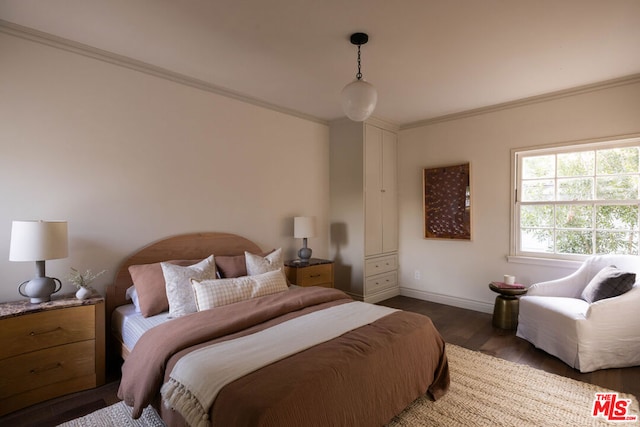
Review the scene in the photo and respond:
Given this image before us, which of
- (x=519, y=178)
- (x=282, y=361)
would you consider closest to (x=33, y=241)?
(x=282, y=361)

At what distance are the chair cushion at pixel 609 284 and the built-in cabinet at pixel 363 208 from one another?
228 centimetres

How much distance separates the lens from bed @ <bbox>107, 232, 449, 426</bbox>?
137 centimetres

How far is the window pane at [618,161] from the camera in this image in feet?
10.4

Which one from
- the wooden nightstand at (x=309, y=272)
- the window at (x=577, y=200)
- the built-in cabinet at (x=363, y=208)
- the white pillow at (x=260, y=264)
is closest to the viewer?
the white pillow at (x=260, y=264)

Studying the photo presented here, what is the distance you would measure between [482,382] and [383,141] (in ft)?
10.5

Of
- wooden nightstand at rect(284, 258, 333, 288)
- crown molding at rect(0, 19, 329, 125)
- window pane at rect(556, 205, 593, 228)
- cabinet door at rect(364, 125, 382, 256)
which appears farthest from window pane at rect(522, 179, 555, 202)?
crown molding at rect(0, 19, 329, 125)

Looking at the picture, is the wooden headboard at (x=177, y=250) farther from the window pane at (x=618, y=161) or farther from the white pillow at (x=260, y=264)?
the window pane at (x=618, y=161)

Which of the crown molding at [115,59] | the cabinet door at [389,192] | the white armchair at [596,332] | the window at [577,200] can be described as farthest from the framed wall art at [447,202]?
the crown molding at [115,59]

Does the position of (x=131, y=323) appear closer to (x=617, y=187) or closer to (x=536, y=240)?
(x=536, y=240)

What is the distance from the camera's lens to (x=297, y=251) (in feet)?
13.7

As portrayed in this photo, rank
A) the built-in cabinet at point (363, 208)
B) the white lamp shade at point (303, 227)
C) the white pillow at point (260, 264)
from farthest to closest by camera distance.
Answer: the built-in cabinet at point (363, 208) < the white lamp shade at point (303, 227) < the white pillow at point (260, 264)

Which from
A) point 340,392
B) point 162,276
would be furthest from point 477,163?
point 162,276

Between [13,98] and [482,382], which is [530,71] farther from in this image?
[13,98]

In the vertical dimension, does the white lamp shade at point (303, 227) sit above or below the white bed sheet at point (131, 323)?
above
